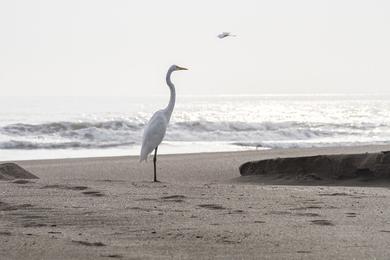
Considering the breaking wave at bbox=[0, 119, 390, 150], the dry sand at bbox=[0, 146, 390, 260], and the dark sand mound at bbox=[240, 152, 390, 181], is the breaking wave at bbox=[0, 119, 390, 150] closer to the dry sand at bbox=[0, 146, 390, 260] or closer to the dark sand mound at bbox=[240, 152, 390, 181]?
the dark sand mound at bbox=[240, 152, 390, 181]

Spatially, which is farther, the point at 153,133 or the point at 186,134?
the point at 186,134

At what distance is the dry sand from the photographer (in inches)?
174

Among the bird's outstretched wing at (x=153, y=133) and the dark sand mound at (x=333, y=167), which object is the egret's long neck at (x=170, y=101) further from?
the dark sand mound at (x=333, y=167)

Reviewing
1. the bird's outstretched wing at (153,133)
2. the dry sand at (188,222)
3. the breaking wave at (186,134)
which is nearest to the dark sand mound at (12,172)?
the dry sand at (188,222)

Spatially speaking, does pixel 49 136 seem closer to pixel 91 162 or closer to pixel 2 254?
pixel 91 162

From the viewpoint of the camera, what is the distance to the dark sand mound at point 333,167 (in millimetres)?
8945

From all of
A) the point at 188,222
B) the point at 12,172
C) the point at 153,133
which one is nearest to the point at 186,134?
the point at 153,133

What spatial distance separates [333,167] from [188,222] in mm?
4331

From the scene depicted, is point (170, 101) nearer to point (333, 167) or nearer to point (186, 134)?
point (333, 167)

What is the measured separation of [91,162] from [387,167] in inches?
253

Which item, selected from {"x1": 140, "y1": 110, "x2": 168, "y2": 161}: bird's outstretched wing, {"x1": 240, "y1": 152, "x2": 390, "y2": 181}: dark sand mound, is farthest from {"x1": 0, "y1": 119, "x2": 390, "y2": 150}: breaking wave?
{"x1": 240, "y1": 152, "x2": 390, "y2": 181}: dark sand mound

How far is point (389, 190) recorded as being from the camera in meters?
7.81

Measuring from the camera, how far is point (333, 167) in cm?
926

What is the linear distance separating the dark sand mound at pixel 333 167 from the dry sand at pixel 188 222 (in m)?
1.17
